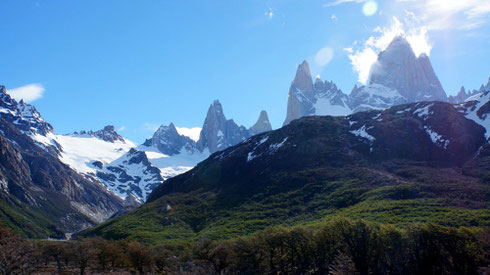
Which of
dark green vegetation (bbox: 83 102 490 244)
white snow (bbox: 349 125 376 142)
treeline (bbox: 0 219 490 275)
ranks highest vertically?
white snow (bbox: 349 125 376 142)

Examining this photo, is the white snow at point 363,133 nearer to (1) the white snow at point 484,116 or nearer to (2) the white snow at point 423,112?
(2) the white snow at point 423,112

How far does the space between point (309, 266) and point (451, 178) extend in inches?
3065

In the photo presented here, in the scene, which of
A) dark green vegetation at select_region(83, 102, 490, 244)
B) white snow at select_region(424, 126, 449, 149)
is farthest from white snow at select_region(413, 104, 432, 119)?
white snow at select_region(424, 126, 449, 149)

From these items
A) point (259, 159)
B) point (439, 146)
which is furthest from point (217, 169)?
point (439, 146)

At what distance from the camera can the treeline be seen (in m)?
54.1

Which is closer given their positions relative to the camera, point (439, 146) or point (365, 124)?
point (439, 146)

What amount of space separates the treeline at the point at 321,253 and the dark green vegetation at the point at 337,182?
841 inches

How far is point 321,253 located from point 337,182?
73.7 m

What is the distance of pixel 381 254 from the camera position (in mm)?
58500

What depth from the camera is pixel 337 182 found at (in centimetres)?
13412

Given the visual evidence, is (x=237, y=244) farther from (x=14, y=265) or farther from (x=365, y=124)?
(x=365, y=124)

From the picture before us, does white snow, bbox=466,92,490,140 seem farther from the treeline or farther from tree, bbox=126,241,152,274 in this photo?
tree, bbox=126,241,152,274

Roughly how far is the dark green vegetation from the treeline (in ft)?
70.1

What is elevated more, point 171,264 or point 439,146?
point 439,146
